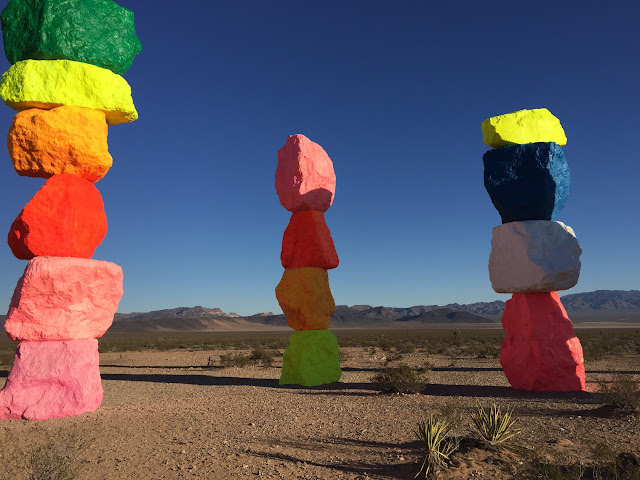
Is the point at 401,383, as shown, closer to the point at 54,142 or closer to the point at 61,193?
the point at 61,193

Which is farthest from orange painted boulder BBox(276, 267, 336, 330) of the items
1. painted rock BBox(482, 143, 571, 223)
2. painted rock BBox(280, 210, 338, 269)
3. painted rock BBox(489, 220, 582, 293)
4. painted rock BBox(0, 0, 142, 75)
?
painted rock BBox(0, 0, 142, 75)

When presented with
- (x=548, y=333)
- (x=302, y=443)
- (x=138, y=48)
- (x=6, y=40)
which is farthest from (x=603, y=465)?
(x=6, y=40)

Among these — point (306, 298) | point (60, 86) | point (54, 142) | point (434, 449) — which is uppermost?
point (60, 86)

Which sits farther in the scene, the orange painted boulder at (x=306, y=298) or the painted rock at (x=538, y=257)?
the orange painted boulder at (x=306, y=298)

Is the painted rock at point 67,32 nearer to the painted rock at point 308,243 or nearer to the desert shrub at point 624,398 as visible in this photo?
the painted rock at point 308,243

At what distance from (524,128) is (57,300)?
10.8 metres

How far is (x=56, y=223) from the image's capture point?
8609mm

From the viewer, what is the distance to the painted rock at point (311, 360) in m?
12.2

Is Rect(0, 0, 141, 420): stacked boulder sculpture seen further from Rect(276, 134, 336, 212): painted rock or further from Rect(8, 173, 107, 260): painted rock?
Rect(276, 134, 336, 212): painted rock

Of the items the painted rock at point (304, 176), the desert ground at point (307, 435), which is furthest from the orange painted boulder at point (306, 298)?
the painted rock at point (304, 176)

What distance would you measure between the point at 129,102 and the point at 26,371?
214 inches

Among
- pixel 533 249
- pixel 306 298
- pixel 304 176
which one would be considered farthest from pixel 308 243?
pixel 533 249

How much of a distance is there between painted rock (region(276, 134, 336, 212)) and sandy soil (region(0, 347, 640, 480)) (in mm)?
4970

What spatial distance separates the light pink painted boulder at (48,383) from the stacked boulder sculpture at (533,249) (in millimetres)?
9002
